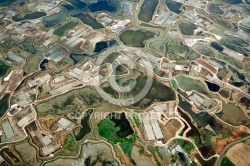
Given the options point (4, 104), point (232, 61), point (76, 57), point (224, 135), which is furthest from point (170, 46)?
point (4, 104)

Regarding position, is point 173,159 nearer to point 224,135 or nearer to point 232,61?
point 224,135

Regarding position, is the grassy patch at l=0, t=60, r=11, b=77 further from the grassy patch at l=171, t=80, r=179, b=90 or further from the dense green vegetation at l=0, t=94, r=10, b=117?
the grassy patch at l=171, t=80, r=179, b=90

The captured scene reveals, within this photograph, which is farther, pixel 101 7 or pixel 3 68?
pixel 101 7

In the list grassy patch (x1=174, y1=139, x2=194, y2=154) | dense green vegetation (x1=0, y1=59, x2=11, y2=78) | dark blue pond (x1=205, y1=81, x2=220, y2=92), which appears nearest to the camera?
grassy patch (x1=174, y1=139, x2=194, y2=154)

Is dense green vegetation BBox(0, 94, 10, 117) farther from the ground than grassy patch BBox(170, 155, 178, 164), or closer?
farther from the ground

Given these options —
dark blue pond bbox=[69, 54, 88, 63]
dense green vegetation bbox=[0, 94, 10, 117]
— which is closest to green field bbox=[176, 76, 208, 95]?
dark blue pond bbox=[69, 54, 88, 63]

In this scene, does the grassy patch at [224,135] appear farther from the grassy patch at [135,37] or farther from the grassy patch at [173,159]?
the grassy patch at [135,37]
